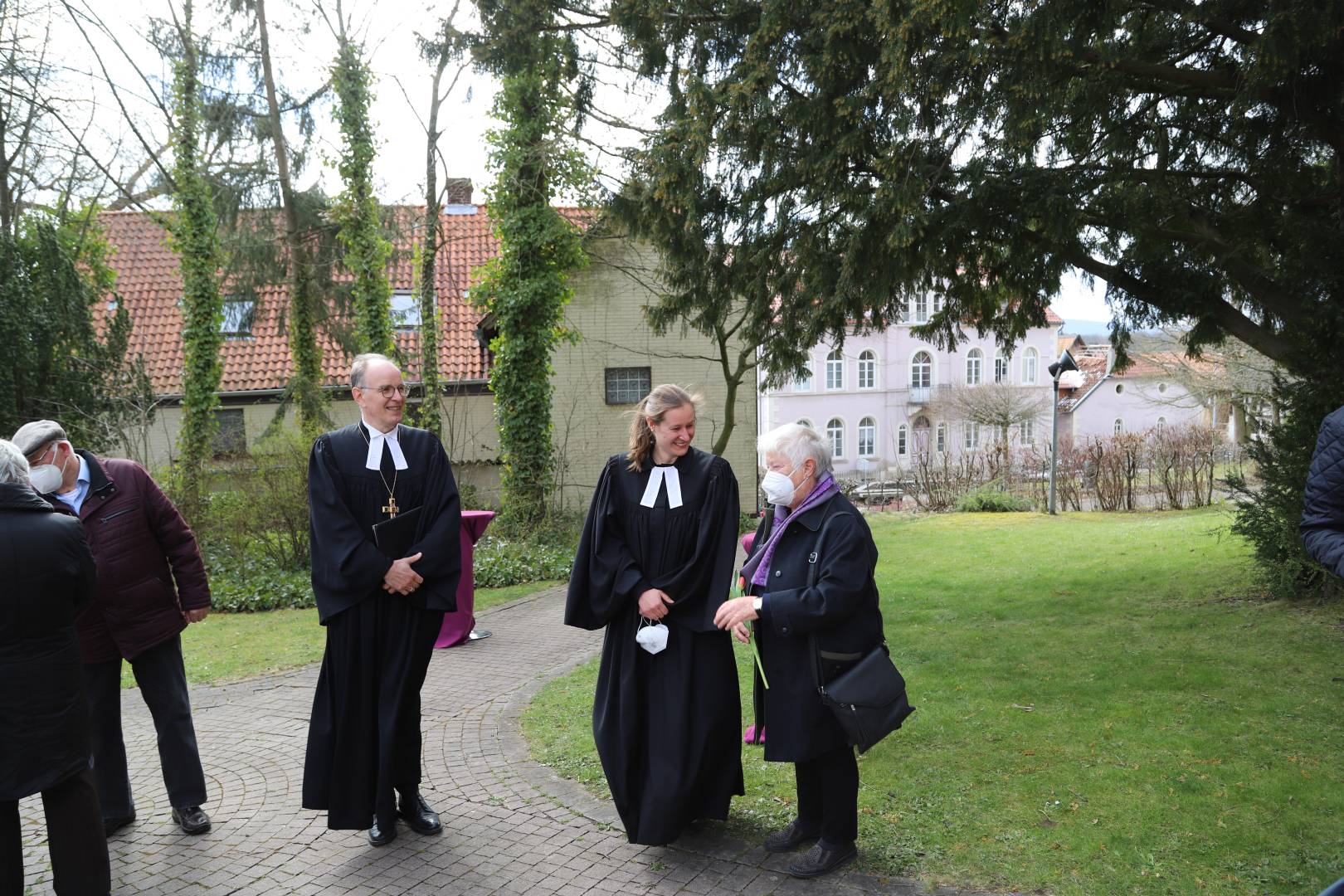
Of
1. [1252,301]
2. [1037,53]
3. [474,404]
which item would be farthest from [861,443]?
[1037,53]

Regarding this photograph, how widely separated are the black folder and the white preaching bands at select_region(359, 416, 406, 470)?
0.25m

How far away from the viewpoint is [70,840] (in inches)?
138

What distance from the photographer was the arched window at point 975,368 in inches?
2335

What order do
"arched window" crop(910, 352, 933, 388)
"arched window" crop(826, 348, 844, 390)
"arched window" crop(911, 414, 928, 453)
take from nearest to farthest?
"arched window" crop(826, 348, 844, 390) < "arched window" crop(910, 352, 933, 388) < "arched window" crop(911, 414, 928, 453)

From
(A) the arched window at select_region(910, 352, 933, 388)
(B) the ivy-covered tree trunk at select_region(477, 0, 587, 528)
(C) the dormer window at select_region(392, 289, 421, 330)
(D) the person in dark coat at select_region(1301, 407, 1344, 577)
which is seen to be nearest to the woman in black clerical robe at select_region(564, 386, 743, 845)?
(D) the person in dark coat at select_region(1301, 407, 1344, 577)

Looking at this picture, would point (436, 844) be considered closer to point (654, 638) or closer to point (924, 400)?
point (654, 638)

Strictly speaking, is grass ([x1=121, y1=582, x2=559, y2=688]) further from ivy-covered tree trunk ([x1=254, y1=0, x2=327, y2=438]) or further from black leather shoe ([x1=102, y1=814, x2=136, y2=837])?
ivy-covered tree trunk ([x1=254, y1=0, x2=327, y2=438])

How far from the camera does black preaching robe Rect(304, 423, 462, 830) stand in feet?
13.8

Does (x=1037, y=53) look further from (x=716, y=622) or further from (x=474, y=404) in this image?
(x=474, y=404)

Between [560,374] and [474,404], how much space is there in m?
2.64

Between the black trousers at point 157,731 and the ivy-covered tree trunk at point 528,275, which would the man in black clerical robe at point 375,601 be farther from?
the ivy-covered tree trunk at point 528,275

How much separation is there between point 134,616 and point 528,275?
40.4ft

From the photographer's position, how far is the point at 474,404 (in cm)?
2305

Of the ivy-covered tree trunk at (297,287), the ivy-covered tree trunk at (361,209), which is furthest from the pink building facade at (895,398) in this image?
the ivy-covered tree trunk at (361,209)
